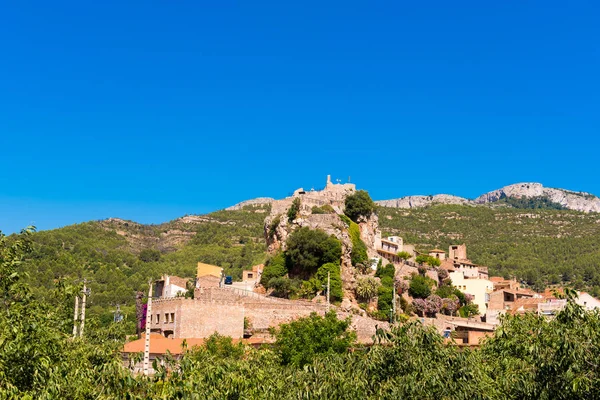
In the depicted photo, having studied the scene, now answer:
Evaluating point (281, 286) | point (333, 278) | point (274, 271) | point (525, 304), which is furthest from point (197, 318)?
point (525, 304)

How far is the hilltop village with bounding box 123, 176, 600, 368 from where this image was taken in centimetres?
5091

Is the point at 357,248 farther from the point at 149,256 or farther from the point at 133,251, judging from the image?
the point at 133,251

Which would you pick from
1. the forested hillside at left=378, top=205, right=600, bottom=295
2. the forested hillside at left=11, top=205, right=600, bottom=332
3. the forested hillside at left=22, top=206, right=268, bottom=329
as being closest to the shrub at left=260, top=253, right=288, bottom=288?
the forested hillside at left=22, top=206, right=268, bottom=329

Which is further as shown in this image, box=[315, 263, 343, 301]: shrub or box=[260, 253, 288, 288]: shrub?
box=[260, 253, 288, 288]: shrub

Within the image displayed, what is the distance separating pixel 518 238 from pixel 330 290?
121 meters

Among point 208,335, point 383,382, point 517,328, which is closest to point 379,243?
point 208,335

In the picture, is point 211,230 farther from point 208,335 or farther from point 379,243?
point 208,335

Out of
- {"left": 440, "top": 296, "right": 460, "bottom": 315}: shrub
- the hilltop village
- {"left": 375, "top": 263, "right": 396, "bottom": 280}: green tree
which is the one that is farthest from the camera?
{"left": 440, "top": 296, "right": 460, "bottom": 315}: shrub

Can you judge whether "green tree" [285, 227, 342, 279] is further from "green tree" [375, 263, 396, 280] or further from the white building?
the white building

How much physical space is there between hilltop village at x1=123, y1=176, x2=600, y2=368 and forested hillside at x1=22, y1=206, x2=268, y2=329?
1906 cm

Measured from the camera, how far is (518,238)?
171000 mm

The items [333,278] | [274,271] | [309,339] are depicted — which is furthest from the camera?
[274,271]

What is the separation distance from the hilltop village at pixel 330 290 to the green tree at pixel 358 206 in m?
0.11

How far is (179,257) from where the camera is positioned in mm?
133125
